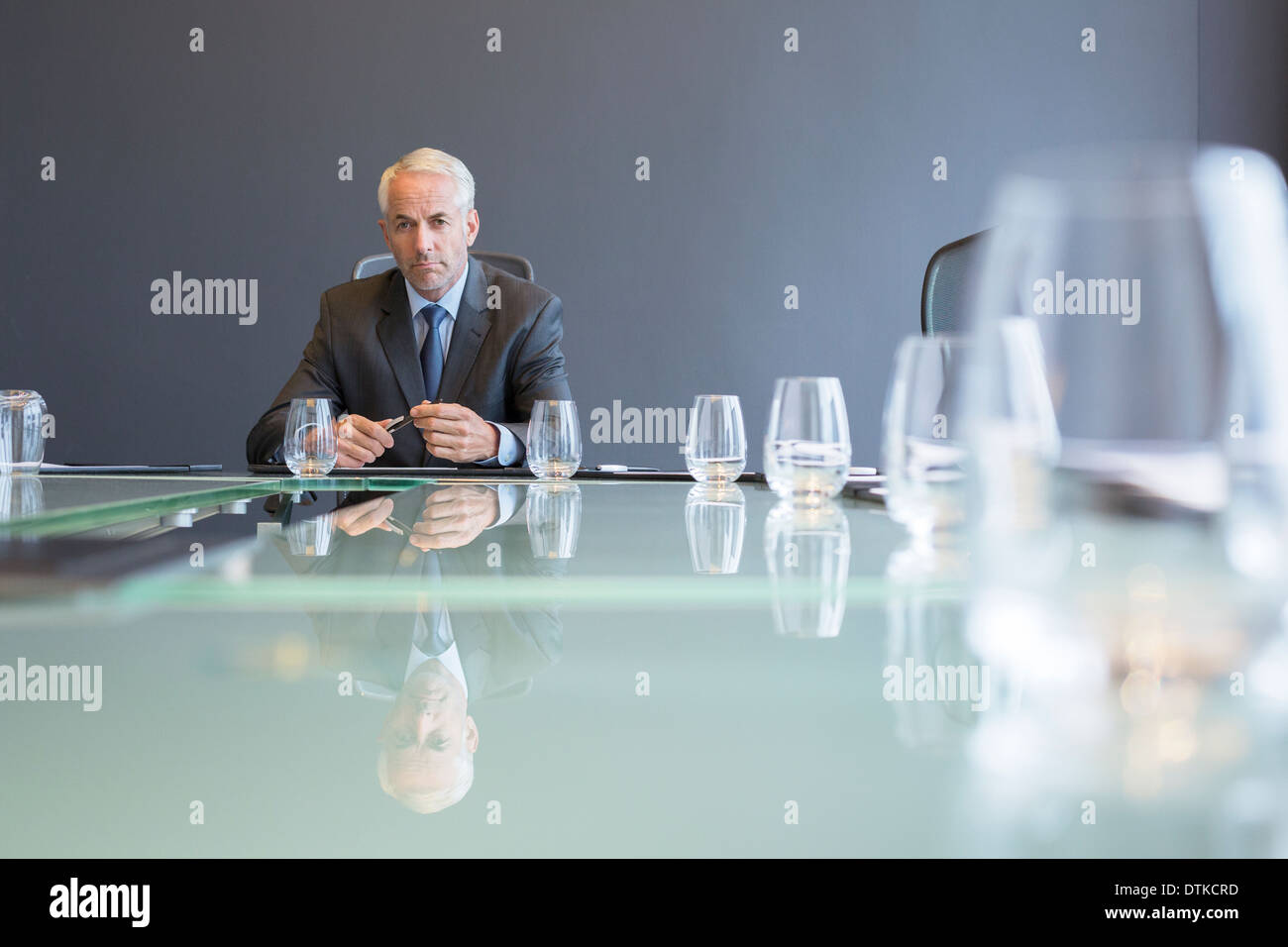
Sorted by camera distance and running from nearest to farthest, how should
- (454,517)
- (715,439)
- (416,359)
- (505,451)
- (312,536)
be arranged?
(312,536)
(454,517)
(715,439)
(505,451)
(416,359)

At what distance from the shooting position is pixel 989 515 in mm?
264

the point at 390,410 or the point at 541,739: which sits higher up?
the point at 390,410

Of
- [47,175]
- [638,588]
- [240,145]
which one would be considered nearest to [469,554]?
[638,588]

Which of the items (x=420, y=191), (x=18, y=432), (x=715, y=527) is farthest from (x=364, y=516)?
(x=420, y=191)

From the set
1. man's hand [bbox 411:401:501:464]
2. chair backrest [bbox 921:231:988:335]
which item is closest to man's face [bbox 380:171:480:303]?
A: man's hand [bbox 411:401:501:464]

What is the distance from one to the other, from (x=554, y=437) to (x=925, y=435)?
2.50 ft

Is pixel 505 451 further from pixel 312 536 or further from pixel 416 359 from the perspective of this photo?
pixel 312 536

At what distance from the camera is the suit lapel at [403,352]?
241cm

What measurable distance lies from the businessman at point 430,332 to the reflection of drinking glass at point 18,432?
3.07 ft

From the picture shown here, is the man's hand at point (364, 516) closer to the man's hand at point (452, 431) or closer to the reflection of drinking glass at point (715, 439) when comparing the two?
the reflection of drinking glass at point (715, 439)

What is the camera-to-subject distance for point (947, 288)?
2.25m

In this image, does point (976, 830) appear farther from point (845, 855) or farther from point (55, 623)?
point (55, 623)
